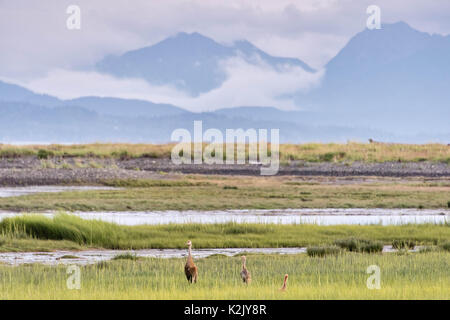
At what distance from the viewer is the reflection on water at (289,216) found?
31266 mm

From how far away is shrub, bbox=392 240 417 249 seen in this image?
941 inches

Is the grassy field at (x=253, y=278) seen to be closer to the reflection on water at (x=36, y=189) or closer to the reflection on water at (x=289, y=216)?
the reflection on water at (x=289, y=216)

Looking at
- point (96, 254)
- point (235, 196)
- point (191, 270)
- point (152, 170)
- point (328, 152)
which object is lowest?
point (96, 254)

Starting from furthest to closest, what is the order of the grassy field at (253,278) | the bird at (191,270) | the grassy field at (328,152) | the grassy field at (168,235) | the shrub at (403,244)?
the grassy field at (328,152) < the grassy field at (168,235) < the shrub at (403,244) < the bird at (191,270) < the grassy field at (253,278)

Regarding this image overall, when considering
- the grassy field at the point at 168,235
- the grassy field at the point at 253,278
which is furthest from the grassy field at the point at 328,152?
the grassy field at the point at 253,278

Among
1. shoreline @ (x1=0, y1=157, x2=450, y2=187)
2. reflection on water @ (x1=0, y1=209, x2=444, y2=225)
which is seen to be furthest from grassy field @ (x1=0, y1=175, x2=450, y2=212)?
shoreline @ (x1=0, y1=157, x2=450, y2=187)

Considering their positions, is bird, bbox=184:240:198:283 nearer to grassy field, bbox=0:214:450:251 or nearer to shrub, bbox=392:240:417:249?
grassy field, bbox=0:214:450:251

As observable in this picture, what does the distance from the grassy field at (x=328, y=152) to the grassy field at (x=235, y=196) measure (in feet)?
72.0

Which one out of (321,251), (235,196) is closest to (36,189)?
(235,196)

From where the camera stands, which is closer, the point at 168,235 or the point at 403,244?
the point at 403,244

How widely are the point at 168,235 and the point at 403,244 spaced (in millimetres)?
6851

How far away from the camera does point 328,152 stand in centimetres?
7762

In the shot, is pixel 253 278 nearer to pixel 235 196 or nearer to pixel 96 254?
pixel 96 254

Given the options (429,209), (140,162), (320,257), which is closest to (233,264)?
(320,257)
